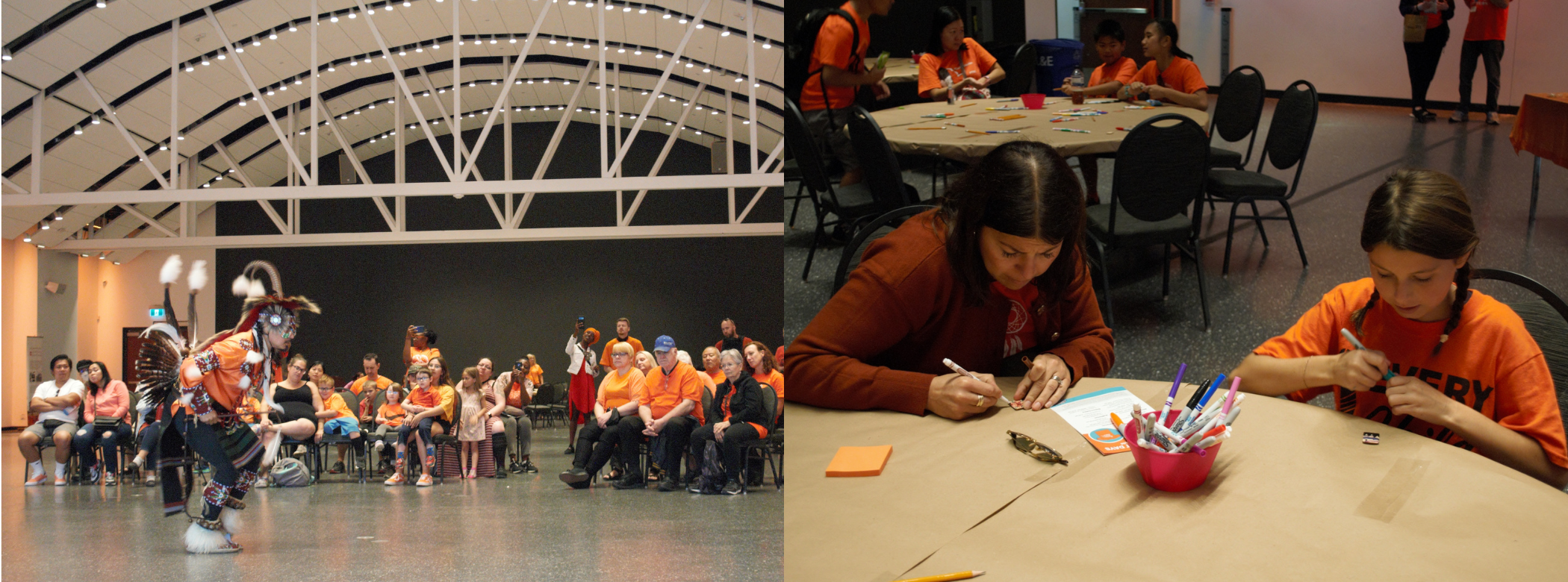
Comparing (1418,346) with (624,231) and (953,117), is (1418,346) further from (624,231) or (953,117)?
(624,231)

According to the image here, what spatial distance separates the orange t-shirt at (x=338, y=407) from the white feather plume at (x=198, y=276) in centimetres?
68

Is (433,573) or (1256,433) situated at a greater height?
(1256,433)

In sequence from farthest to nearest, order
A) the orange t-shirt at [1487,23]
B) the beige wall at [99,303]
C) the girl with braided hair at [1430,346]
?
the beige wall at [99,303]
the orange t-shirt at [1487,23]
the girl with braided hair at [1430,346]

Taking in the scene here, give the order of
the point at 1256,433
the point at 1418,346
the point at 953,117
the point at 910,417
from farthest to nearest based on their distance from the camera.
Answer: the point at 953,117
the point at 1418,346
the point at 910,417
the point at 1256,433

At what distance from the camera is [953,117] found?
312 cm

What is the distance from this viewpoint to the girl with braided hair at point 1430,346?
1.25 meters

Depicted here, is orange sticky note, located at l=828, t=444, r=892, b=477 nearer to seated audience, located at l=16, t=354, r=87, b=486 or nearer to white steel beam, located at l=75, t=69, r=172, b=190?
white steel beam, located at l=75, t=69, r=172, b=190

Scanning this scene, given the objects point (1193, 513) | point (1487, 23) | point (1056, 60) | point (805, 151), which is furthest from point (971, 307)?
point (805, 151)

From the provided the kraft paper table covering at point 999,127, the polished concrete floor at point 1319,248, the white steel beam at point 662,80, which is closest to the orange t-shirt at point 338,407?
the white steel beam at point 662,80

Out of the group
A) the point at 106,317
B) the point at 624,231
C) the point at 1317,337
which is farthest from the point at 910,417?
the point at 106,317

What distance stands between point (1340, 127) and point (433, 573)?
383cm

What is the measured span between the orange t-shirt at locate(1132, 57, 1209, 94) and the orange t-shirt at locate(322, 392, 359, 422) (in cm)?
345

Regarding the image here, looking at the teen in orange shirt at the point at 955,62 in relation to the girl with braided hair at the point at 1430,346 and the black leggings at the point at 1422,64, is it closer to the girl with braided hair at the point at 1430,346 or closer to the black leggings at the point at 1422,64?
the black leggings at the point at 1422,64

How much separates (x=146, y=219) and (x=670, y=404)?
85.8 inches
